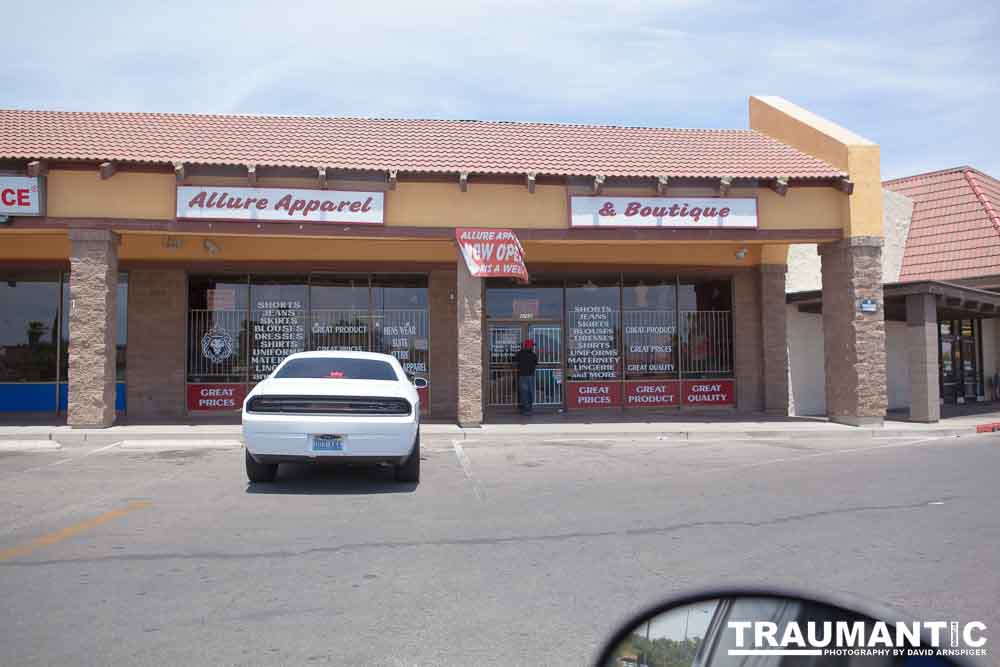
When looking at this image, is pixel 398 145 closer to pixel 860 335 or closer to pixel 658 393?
pixel 658 393

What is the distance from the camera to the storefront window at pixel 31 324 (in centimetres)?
1730

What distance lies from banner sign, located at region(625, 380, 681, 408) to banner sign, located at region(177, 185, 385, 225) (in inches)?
311

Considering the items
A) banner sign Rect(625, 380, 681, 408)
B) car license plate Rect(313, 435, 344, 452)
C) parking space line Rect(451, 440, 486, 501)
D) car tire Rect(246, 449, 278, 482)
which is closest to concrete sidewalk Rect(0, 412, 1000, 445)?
parking space line Rect(451, 440, 486, 501)

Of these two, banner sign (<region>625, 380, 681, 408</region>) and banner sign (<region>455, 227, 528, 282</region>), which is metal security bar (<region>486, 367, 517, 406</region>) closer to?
banner sign (<region>625, 380, 681, 408</region>)

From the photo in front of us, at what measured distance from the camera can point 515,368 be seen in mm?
18656

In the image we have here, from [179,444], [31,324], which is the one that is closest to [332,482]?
[179,444]

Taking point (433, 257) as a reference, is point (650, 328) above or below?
below

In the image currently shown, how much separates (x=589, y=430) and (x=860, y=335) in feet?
18.9

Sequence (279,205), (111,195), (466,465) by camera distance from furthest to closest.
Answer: (279,205) < (111,195) < (466,465)

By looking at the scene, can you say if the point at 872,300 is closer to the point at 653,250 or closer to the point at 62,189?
the point at 653,250

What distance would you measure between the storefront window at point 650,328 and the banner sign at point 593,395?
518 millimetres

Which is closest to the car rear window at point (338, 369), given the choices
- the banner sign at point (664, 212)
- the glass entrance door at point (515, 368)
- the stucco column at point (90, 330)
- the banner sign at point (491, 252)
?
the banner sign at point (491, 252)

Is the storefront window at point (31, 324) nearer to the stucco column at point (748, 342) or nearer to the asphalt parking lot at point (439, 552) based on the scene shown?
the asphalt parking lot at point (439, 552)

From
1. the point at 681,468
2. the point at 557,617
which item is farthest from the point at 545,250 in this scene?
the point at 557,617
